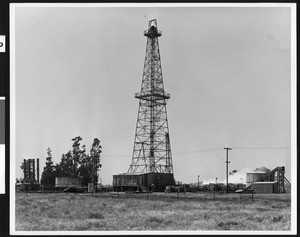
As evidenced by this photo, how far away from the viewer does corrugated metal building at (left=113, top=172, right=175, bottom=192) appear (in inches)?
2292

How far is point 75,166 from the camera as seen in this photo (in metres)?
79.2

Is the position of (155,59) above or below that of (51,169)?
above

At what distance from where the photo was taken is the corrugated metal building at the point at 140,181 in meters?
58.2

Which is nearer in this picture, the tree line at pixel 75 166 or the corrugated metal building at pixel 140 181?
the corrugated metal building at pixel 140 181

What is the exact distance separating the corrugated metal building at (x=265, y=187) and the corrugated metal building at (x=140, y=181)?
493 inches

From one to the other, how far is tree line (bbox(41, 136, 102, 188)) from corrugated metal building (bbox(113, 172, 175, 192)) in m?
12.6

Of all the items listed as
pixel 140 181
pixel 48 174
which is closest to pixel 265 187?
pixel 140 181

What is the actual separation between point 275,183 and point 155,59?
76.1 ft

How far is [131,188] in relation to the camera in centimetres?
5866

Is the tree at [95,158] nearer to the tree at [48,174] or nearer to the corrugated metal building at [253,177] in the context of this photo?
the tree at [48,174]

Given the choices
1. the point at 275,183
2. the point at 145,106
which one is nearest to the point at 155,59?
the point at 145,106

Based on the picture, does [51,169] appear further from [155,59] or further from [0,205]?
[0,205]

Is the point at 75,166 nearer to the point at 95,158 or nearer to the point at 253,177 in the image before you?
the point at 95,158

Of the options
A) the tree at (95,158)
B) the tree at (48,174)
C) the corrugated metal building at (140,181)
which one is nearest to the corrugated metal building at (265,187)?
the corrugated metal building at (140,181)
